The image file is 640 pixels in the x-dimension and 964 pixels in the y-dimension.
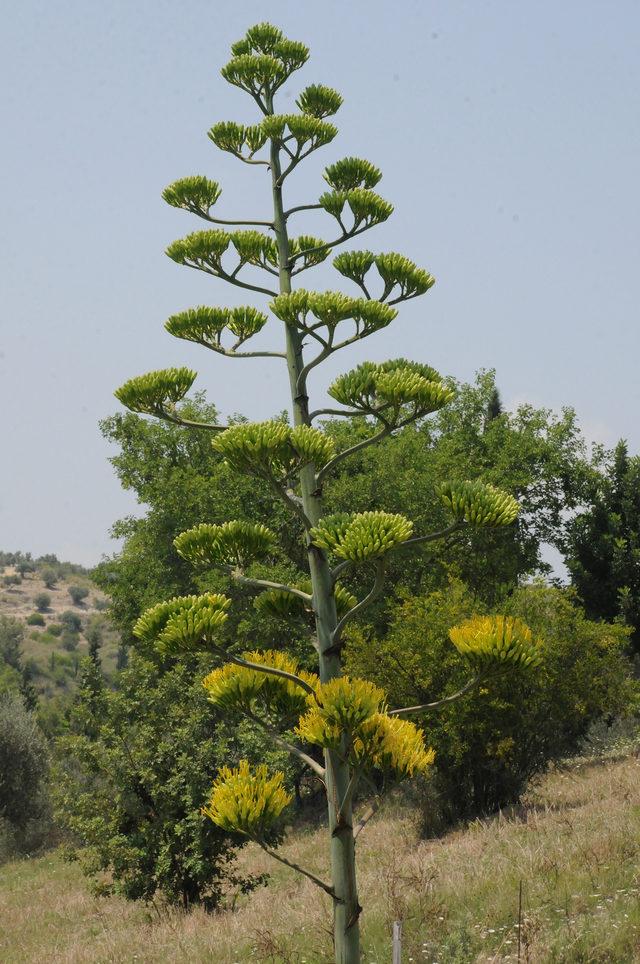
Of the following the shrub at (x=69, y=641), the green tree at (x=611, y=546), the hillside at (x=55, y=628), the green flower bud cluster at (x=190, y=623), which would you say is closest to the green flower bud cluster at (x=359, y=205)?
the green flower bud cluster at (x=190, y=623)

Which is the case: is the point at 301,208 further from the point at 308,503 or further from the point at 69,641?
the point at 69,641

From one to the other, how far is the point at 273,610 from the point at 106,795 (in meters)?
10.9

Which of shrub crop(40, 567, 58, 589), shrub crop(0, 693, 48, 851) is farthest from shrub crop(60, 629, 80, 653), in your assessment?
shrub crop(0, 693, 48, 851)

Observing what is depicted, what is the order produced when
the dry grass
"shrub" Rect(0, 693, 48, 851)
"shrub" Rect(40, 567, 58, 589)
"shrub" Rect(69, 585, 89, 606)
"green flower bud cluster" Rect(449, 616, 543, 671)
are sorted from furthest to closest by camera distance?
"shrub" Rect(40, 567, 58, 589) → "shrub" Rect(69, 585, 89, 606) → "shrub" Rect(0, 693, 48, 851) → the dry grass → "green flower bud cluster" Rect(449, 616, 543, 671)

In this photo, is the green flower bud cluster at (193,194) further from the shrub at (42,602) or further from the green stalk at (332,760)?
the shrub at (42,602)

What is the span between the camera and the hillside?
399ft

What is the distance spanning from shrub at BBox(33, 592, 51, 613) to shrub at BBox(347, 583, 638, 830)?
16274cm

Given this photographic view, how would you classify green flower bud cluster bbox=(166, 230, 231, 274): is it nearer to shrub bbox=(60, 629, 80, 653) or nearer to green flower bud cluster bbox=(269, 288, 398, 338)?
green flower bud cluster bbox=(269, 288, 398, 338)

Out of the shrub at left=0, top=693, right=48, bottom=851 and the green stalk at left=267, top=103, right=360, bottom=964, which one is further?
the shrub at left=0, top=693, right=48, bottom=851

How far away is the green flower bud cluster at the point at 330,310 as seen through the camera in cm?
706


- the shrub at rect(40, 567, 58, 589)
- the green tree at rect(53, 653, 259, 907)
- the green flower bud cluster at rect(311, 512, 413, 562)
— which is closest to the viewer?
the green flower bud cluster at rect(311, 512, 413, 562)

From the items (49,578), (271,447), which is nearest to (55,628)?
(49,578)

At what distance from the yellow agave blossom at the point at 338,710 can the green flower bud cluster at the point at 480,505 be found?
52.6 inches

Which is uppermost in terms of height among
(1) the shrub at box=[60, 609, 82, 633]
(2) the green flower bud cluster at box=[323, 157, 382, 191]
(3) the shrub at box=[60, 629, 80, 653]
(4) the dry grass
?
(1) the shrub at box=[60, 609, 82, 633]
